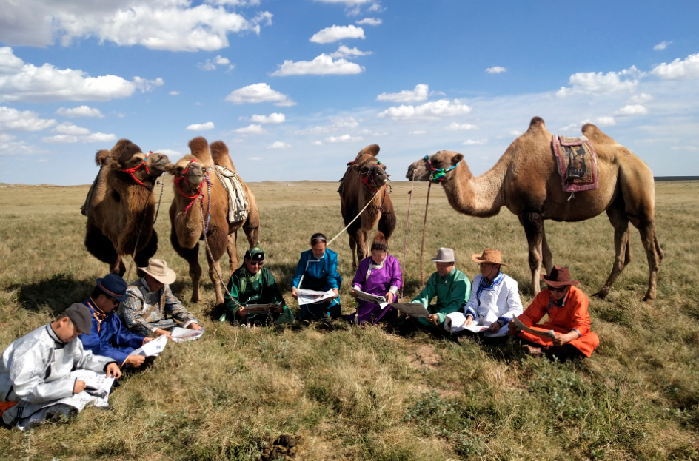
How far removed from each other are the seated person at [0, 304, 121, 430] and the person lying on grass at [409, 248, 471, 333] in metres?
4.04

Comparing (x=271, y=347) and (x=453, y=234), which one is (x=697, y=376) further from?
(x=453, y=234)

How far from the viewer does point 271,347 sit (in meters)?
5.82

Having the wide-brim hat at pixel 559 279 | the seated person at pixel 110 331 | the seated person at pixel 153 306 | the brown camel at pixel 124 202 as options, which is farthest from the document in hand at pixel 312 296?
the wide-brim hat at pixel 559 279

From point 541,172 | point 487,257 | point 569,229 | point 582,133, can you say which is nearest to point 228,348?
point 487,257

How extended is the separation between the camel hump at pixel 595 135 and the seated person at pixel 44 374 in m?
8.85

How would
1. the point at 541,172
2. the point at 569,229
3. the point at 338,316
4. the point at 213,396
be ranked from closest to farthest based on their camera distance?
the point at 213,396, the point at 338,316, the point at 541,172, the point at 569,229

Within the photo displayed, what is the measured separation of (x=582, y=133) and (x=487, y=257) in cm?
483

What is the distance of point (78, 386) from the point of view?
160 inches

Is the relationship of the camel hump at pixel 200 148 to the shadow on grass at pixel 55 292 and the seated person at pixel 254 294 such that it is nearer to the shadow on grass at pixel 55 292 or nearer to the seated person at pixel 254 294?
the seated person at pixel 254 294

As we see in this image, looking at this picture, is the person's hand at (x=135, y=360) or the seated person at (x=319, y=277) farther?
the seated person at (x=319, y=277)

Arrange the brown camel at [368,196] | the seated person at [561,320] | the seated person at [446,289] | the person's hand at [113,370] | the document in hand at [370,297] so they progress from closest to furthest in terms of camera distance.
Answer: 1. the person's hand at [113,370]
2. the seated person at [561,320]
3. the document in hand at [370,297]
4. the seated person at [446,289]
5. the brown camel at [368,196]

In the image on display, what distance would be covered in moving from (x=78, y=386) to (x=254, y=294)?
293cm

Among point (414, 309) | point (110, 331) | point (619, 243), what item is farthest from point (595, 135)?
point (110, 331)

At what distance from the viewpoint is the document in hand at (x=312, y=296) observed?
6.40 m
